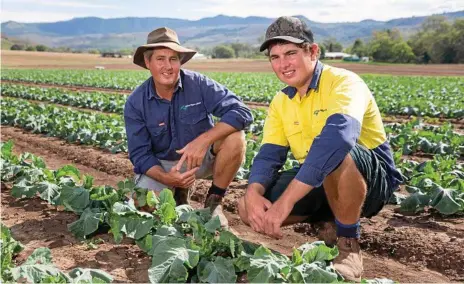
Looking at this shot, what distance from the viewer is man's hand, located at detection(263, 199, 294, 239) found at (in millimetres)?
3127

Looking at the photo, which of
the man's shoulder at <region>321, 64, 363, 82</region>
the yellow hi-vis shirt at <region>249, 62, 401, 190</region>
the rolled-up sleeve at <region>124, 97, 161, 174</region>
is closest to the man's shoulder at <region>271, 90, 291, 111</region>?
the yellow hi-vis shirt at <region>249, 62, 401, 190</region>

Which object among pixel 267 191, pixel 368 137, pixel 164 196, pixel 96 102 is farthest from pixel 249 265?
pixel 96 102

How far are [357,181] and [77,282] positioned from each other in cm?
170

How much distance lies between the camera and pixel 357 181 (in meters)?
3.27

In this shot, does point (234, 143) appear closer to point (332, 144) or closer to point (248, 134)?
point (332, 144)

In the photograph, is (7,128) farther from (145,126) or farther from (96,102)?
(145,126)

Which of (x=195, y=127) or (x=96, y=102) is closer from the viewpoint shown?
(x=195, y=127)

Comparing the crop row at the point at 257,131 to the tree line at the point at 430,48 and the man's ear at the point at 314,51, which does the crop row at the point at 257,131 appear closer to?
the man's ear at the point at 314,51

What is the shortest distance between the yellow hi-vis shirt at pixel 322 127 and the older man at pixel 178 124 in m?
0.87

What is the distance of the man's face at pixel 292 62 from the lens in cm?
338

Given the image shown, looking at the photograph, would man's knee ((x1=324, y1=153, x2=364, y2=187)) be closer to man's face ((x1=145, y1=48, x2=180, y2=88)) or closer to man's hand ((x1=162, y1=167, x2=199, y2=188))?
man's hand ((x1=162, y1=167, x2=199, y2=188))

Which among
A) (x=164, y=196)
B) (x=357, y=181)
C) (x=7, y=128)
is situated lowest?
(x=7, y=128)

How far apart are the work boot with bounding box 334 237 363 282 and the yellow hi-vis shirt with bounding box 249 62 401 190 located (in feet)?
1.92

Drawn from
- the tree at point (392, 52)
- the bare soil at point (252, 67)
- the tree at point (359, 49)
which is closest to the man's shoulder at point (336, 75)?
the bare soil at point (252, 67)
